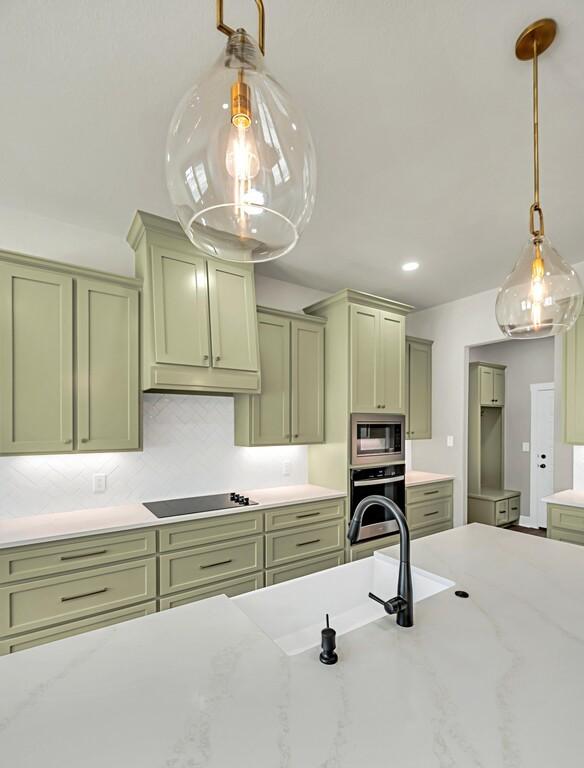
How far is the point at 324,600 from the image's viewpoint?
1.52 meters

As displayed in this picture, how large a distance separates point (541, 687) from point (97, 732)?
0.93 metres

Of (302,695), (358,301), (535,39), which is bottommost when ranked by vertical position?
Answer: (302,695)

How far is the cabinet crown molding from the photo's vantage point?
339cm

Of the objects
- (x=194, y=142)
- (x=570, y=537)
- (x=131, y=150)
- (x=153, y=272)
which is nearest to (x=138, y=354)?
(x=153, y=272)

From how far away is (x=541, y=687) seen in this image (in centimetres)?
89

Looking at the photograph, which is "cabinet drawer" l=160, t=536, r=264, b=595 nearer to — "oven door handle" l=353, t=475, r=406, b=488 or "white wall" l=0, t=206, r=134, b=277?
"oven door handle" l=353, t=475, r=406, b=488

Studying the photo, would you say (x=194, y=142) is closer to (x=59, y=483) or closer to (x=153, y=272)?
(x=153, y=272)

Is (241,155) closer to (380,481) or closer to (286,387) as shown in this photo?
(286,387)

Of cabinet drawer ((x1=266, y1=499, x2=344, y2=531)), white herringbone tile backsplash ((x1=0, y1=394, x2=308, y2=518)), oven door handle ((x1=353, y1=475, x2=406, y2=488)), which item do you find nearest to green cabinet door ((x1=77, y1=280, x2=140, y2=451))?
white herringbone tile backsplash ((x1=0, y1=394, x2=308, y2=518))

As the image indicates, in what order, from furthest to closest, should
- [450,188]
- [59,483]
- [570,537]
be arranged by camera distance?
1. [570,537]
2. [59,483]
3. [450,188]

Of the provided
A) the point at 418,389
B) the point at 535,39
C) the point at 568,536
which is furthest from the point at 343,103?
the point at 568,536

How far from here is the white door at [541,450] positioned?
512 cm

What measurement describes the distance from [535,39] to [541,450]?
497 cm

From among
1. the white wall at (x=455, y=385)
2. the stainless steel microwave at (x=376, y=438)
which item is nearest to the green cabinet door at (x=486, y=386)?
the white wall at (x=455, y=385)
